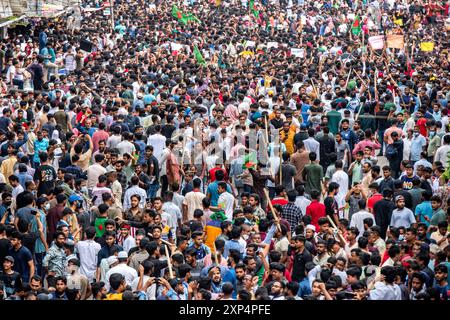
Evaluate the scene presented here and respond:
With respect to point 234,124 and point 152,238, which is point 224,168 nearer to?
point 234,124

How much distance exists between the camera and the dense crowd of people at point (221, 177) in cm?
1322

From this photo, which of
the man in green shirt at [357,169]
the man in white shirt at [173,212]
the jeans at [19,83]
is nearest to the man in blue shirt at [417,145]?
the man in green shirt at [357,169]

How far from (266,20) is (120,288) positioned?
2900 cm

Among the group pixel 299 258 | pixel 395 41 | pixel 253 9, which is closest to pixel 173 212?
pixel 299 258

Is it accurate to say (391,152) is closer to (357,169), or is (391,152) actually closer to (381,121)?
(357,169)

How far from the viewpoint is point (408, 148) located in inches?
756

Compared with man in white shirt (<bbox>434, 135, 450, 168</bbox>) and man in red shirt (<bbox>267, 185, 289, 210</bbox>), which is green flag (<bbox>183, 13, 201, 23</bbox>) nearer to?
man in white shirt (<bbox>434, 135, 450, 168</bbox>)

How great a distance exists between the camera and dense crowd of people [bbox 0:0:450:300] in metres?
13.2

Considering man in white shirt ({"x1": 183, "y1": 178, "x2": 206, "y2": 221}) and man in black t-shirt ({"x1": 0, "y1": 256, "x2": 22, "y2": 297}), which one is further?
man in white shirt ({"x1": 183, "y1": 178, "x2": 206, "y2": 221})

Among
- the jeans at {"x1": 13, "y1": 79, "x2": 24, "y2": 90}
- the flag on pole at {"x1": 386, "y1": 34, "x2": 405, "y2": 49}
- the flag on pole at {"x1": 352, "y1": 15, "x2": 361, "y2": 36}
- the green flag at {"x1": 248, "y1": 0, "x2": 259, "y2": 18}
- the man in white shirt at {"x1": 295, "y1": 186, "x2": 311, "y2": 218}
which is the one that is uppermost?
the man in white shirt at {"x1": 295, "y1": 186, "x2": 311, "y2": 218}

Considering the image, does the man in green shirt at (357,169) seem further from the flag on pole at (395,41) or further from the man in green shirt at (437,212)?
the flag on pole at (395,41)

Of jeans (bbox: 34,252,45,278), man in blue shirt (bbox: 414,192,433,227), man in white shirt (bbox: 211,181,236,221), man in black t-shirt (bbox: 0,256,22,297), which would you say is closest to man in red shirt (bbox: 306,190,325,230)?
man in white shirt (bbox: 211,181,236,221)

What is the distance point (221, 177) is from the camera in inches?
654
